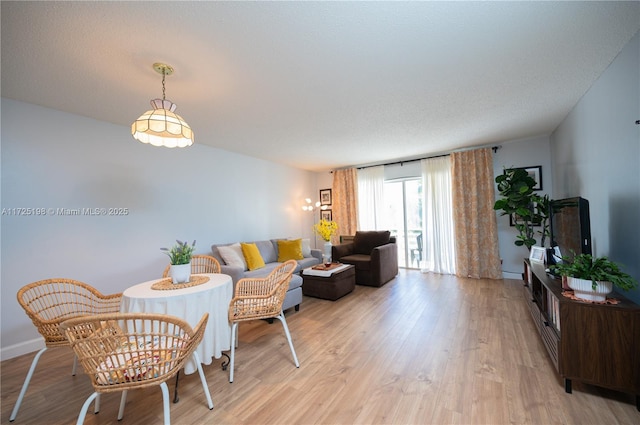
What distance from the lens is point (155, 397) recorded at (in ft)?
5.69

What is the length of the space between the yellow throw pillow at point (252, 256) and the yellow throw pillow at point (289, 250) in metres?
0.57

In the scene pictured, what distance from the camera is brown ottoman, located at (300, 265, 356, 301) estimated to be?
359 centimetres

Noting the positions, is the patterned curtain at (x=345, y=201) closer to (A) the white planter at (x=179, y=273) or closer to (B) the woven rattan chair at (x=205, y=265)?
(B) the woven rattan chair at (x=205, y=265)

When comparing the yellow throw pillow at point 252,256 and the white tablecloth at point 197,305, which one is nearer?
the white tablecloth at point 197,305

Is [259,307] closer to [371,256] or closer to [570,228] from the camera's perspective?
[371,256]

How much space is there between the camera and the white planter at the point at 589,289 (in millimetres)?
1581

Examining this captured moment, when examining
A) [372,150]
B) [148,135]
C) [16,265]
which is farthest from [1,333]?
[372,150]

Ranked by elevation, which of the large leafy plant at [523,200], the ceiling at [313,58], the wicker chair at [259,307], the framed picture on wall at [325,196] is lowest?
the wicker chair at [259,307]

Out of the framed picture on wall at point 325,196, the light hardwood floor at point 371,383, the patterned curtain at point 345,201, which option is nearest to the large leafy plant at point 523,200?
the light hardwood floor at point 371,383

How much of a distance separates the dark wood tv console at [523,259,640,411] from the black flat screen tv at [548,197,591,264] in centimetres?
54

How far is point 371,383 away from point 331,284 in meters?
1.81

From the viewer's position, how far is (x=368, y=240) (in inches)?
196

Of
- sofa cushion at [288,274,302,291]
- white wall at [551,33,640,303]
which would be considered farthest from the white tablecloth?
white wall at [551,33,640,303]

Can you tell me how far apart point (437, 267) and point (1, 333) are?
19.4 feet
